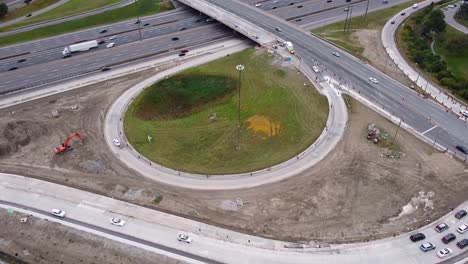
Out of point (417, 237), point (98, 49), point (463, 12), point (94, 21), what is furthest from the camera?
point (94, 21)

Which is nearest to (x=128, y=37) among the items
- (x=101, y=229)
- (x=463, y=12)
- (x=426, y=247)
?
(x=101, y=229)

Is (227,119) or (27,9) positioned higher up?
(27,9)

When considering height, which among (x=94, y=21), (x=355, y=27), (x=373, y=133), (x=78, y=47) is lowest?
(x=373, y=133)

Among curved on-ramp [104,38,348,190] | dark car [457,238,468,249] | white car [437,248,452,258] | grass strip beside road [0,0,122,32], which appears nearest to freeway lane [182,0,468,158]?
curved on-ramp [104,38,348,190]

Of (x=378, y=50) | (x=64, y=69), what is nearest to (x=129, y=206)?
(x=64, y=69)

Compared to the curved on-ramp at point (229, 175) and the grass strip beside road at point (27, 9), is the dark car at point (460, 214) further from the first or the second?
the grass strip beside road at point (27, 9)

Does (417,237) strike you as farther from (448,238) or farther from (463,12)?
(463,12)
